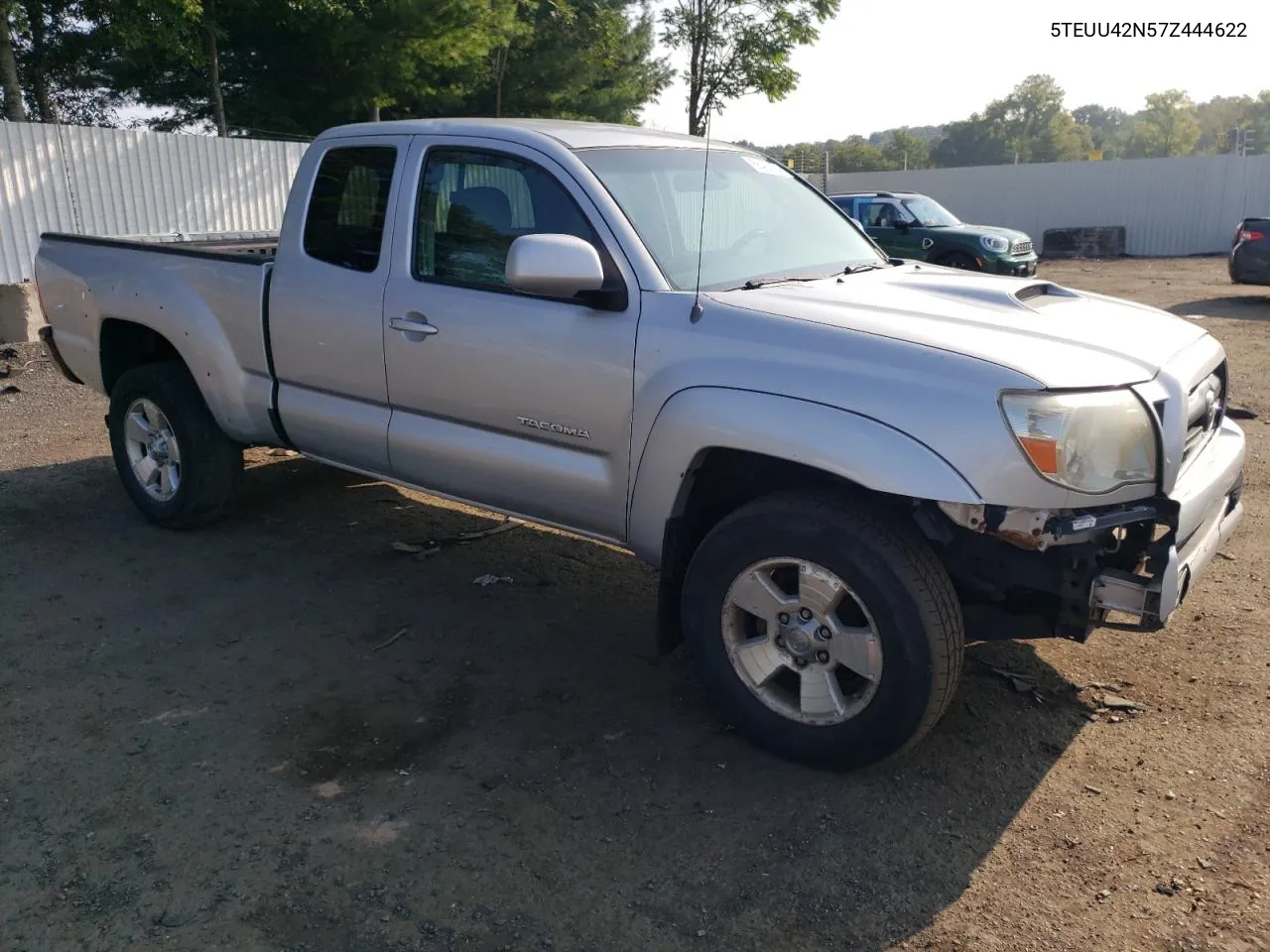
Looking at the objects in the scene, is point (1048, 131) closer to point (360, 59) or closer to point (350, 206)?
point (360, 59)

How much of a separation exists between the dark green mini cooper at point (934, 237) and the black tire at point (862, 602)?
13760mm

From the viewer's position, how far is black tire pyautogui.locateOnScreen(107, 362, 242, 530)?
17.6 feet

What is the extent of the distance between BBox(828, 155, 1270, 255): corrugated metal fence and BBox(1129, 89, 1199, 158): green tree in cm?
6222

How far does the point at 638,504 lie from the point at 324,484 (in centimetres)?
357

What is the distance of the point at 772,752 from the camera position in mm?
3467

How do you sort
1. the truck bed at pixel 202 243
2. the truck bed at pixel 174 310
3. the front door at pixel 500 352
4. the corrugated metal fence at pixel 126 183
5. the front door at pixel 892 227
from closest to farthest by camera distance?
the front door at pixel 500 352, the truck bed at pixel 174 310, the truck bed at pixel 202 243, the corrugated metal fence at pixel 126 183, the front door at pixel 892 227

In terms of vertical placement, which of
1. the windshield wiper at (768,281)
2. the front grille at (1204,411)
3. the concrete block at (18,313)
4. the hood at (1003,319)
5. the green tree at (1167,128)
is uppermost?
the green tree at (1167,128)

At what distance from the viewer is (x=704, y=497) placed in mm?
3678

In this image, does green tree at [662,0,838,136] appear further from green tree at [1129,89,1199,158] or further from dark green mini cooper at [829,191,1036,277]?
green tree at [1129,89,1199,158]

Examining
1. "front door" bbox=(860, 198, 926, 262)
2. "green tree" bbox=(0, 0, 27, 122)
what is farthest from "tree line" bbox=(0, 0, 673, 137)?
"front door" bbox=(860, 198, 926, 262)

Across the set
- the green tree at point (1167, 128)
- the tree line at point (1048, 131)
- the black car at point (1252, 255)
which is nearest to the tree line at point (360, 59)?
the black car at point (1252, 255)

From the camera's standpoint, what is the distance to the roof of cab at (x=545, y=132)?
4102 millimetres

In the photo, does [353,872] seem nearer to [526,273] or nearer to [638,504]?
[638,504]

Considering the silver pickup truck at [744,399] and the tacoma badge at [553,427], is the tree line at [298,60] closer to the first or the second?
the silver pickup truck at [744,399]
